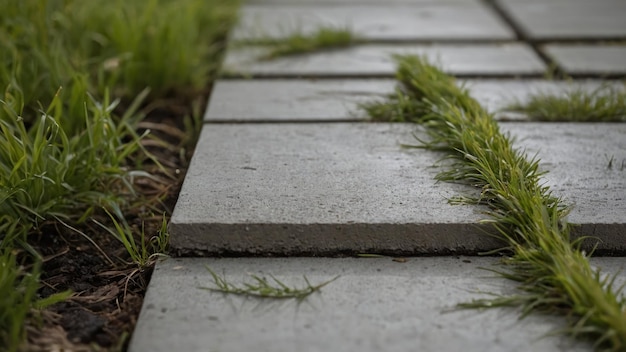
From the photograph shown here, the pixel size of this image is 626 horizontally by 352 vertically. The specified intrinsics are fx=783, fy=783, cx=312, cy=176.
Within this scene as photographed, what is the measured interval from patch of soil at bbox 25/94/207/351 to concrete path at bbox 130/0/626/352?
0.07m

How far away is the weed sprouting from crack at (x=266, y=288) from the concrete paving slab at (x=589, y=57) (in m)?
1.47

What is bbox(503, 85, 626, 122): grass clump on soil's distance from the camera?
7.00 feet

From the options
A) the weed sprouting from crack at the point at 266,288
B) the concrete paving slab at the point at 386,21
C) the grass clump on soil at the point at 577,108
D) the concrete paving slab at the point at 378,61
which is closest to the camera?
the weed sprouting from crack at the point at 266,288

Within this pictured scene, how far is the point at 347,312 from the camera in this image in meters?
1.34

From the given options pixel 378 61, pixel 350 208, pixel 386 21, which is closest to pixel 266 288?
pixel 350 208

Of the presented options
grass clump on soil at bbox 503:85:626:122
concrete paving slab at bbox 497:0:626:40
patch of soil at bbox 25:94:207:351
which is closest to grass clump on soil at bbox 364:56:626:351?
grass clump on soil at bbox 503:85:626:122

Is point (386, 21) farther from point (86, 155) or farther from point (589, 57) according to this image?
point (86, 155)

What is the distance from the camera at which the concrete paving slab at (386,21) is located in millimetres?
2918

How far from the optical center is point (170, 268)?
150 centimetres

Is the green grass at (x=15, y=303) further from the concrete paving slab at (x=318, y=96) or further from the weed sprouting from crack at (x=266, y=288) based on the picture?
the concrete paving slab at (x=318, y=96)

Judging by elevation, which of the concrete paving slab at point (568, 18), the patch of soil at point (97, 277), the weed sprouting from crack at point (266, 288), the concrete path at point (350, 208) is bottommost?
the patch of soil at point (97, 277)

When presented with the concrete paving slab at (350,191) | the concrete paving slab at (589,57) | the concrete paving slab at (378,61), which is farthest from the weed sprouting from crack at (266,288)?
the concrete paving slab at (589,57)

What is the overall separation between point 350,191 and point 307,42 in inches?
46.9

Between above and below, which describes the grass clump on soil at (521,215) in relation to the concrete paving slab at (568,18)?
below
